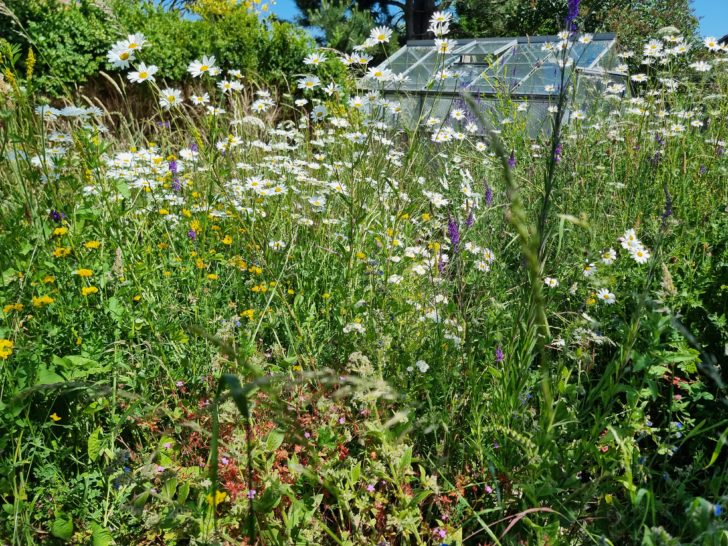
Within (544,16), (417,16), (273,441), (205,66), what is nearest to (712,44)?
(205,66)

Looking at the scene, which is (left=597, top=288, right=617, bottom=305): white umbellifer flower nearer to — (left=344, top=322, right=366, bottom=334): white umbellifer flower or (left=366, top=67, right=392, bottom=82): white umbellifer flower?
(left=344, top=322, right=366, bottom=334): white umbellifer flower

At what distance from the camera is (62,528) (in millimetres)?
1594

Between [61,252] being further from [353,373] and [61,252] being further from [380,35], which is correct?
[380,35]

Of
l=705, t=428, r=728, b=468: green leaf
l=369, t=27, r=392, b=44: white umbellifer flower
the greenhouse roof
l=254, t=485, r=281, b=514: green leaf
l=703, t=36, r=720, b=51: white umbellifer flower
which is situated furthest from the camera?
the greenhouse roof

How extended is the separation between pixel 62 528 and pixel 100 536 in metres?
0.12

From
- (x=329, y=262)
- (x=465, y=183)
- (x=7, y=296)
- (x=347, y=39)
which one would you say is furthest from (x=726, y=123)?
(x=347, y=39)

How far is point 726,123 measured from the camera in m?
4.15

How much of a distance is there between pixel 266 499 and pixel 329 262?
1609 mm

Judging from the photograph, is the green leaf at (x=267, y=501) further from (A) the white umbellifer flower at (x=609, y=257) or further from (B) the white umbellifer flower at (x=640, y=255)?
(B) the white umbellifer flower at (x=640, y=255)

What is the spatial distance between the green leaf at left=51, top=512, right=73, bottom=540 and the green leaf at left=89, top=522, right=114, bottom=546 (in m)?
0.06

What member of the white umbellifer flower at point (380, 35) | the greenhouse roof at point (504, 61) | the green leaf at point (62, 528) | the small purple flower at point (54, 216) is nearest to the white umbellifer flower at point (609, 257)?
the white umbellifer flower at point (380, 35)

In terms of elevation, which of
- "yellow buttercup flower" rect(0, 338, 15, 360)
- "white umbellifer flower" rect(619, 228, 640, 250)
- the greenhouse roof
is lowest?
"yellow buttercup flower" rect(0, 338, 15, 360)

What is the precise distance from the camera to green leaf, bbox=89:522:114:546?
1558 millimetres

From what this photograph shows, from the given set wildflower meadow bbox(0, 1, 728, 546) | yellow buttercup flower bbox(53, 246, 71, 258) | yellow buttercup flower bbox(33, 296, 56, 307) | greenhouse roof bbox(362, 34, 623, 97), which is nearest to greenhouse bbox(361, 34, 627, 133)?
greenhouse roof bbox(362, 34, 623, 97)
